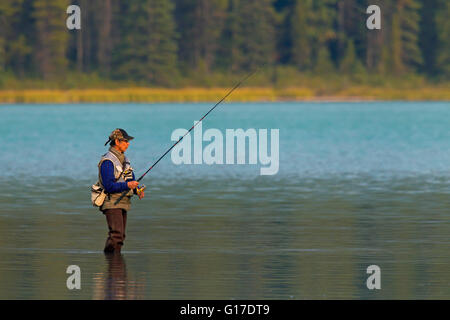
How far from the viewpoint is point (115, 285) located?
43.4 ft

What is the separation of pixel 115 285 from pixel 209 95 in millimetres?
88678

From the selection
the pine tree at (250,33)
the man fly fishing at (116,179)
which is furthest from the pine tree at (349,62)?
the man fly fishing at (116,179)

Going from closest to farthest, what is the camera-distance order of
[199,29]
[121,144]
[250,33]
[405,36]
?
1. [121,144]
2. [250,33]
3. [199,29]
4. [405,36]

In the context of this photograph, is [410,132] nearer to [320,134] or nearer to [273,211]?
[320,134]

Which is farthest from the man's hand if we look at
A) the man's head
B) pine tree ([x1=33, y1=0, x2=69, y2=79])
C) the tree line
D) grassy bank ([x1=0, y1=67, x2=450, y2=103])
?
the tree line

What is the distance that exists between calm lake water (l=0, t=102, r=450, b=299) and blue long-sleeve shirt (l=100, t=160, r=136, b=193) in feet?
2.72

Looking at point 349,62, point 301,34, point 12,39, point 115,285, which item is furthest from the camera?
point 301,34

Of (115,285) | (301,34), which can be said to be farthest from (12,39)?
(115,285)

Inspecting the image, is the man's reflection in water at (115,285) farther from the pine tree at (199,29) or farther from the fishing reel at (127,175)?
the pine tree at (199,29)

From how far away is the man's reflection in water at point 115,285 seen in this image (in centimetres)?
1262

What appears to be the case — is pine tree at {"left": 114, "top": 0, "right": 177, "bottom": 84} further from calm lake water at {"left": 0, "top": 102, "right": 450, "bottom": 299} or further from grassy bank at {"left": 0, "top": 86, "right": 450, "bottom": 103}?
calm lake water at {"left": 0, "top": 102, "right": 450, "bottom": 299}

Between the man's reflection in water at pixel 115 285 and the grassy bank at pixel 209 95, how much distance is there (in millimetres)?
84907

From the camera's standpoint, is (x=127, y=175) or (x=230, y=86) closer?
(x=127, y=175)

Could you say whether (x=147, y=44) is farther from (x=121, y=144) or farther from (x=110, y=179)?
(x=110, y=179)
